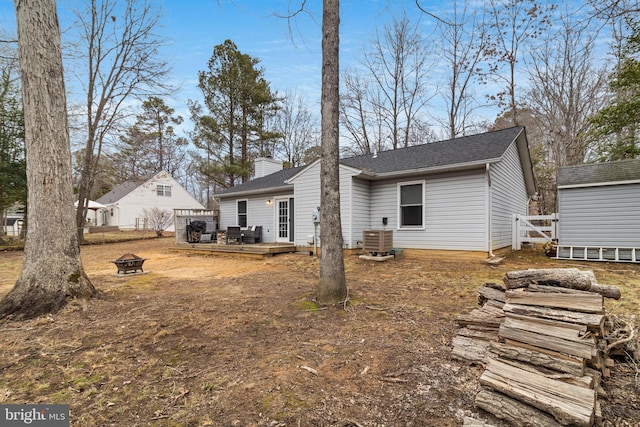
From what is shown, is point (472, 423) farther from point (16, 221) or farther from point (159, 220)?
point (16, 221)

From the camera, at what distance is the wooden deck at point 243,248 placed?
10.7 m

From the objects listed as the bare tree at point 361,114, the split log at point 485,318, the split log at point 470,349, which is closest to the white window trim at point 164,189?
the bare tree at point 361,114

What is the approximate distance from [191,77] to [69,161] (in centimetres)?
1798

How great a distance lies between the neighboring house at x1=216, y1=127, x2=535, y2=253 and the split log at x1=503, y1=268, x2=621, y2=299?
18.1ft

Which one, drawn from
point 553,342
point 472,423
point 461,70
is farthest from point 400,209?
point 461,70

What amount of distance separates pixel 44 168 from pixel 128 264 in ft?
12.5

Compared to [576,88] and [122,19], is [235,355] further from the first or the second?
[576,88]

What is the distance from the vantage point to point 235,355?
294 centimetres

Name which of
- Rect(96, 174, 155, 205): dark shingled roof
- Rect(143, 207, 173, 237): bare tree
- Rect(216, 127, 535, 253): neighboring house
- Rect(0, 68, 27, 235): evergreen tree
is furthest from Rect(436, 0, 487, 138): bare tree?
Rect(96, 174, 155, 205): dark shingled roof

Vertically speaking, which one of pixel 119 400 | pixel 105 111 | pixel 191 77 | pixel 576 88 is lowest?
pixel 119 400

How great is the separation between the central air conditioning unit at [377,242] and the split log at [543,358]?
20.5 ft

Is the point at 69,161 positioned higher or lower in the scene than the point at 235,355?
higher

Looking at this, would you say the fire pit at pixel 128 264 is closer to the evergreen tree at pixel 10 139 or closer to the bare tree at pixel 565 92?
the evergreen tree at pixel 10 139

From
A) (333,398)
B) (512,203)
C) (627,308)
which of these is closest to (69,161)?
(333,398)
